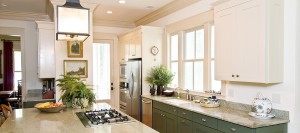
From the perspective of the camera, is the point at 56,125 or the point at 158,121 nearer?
the point at 56,125

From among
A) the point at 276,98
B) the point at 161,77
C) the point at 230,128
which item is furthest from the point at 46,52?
the point at 276,98

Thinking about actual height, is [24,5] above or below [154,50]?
above

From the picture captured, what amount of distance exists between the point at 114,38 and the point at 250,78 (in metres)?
4.32

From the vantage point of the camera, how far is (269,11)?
238 centimetres

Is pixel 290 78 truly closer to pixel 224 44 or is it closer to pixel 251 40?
pixel 251 40

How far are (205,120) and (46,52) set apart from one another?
3.54m

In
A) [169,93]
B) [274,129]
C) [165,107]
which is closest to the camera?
[274,129]

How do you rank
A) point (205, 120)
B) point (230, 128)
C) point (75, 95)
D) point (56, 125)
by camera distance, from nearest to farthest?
point (56, 125), point (230, 128), point (205, 120), point (75, 95)

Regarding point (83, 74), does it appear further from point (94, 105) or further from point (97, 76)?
point (97, 76)

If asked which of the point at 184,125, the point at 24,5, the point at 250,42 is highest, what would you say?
the point at 24,5

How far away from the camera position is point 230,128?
2.45m

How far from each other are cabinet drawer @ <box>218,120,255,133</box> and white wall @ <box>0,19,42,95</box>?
4.64 m

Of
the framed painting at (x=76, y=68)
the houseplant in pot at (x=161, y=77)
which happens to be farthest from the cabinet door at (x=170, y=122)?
the framed painting at (x=76, y=68)

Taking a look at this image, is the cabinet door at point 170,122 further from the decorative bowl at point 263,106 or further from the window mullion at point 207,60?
the decorative bowl at point 263,106
